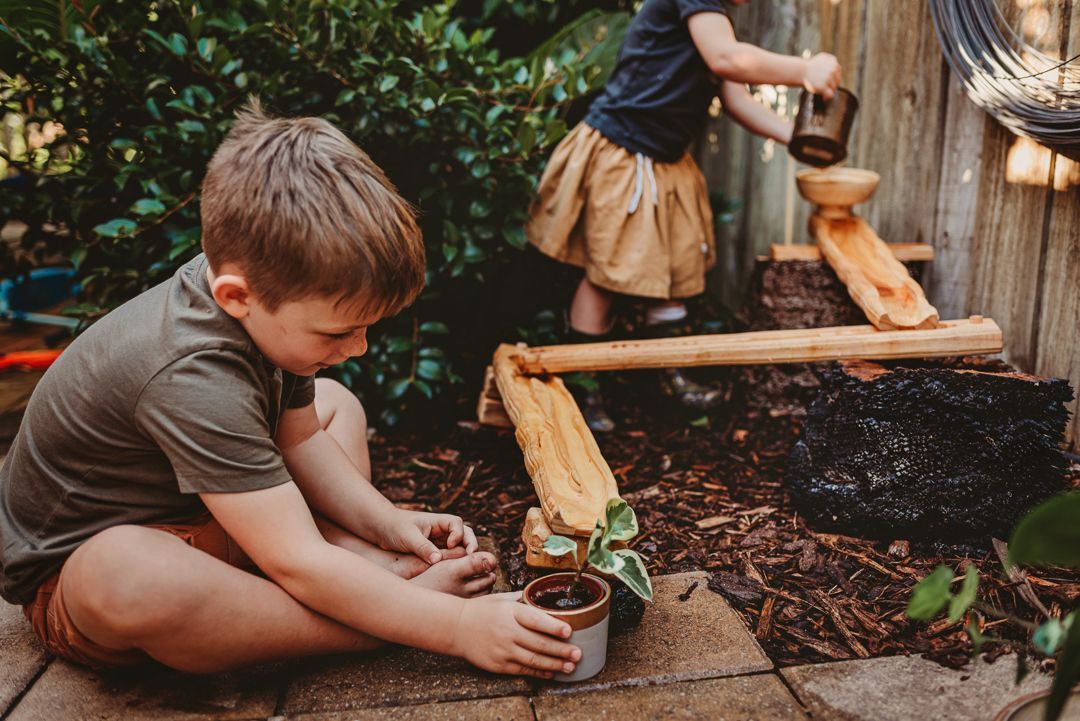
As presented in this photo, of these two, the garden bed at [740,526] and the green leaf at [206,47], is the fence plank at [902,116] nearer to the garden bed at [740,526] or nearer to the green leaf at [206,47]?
the garden bed at [740,526]

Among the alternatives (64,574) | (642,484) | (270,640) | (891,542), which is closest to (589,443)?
(642,484)

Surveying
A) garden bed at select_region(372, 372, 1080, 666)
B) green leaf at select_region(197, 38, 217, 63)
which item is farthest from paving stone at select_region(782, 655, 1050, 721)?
green leaf at select_region(197, 38, 217, 63)

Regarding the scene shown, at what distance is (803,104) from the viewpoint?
2.79 m

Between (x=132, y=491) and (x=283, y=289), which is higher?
(x=283, y=289)

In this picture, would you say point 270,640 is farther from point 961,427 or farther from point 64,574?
point 961,427

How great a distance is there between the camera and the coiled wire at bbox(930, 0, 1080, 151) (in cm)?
217

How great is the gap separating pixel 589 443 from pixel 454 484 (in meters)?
0.57

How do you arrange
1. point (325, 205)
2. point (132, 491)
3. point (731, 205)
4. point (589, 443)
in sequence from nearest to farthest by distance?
point (325, 205), point (132, 491), point (589, 443), point (731, 205)

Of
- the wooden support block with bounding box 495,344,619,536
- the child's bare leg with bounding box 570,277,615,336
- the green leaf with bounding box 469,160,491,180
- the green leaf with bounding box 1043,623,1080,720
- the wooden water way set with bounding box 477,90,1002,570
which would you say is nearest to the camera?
the green leaf with bounding box 1043,623,1080,720

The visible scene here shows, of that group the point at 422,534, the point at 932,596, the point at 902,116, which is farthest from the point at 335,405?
the point at 902,116

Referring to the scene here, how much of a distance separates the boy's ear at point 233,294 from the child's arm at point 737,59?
6.26ft

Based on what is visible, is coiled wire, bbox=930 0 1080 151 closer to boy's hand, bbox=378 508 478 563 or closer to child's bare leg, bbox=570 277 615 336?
child's bare leg, bbox=570 277 615 336

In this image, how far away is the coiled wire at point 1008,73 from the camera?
2.17m

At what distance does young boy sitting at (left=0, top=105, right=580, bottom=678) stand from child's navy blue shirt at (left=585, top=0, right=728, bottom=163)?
1.62 metres
